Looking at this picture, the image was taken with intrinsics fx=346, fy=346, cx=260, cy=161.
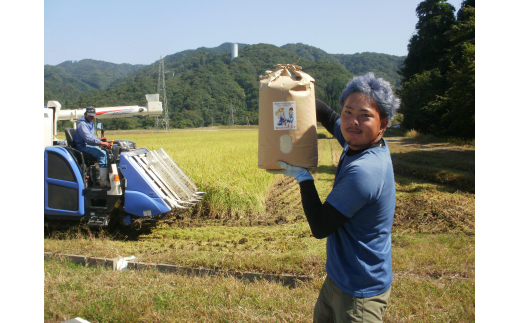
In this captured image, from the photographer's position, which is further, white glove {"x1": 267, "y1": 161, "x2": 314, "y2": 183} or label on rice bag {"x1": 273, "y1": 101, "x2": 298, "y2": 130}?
label on rice bag {"x1": 273, "y1": 101, "x2": 298, "y2": 130}

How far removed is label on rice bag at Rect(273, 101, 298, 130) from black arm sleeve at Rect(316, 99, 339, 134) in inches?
13.6

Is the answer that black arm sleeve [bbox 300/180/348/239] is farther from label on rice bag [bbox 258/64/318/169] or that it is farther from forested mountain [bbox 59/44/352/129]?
forested mountain [bbox 59/44/352/129]

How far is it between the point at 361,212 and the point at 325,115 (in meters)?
0.88

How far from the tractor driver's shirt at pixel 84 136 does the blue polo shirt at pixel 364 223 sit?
5324 millimetres

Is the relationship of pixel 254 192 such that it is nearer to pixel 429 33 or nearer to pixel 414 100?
pixel 414 100

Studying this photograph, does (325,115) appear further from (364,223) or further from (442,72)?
(442,72)

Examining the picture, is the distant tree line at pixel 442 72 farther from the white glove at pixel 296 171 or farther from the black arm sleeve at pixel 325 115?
the white glove at pixel 296 171

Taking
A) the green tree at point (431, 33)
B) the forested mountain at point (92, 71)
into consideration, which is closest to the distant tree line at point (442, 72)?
the green tree at point (431, 33)

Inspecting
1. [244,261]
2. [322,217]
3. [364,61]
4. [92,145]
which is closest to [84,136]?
[92,145]

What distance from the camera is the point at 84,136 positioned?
6004mm

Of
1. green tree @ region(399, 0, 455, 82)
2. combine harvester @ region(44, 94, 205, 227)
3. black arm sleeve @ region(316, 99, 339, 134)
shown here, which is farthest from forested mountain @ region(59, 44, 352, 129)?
black arm sleeve @ region(316, 99, 339, 134)

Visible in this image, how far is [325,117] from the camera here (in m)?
2.36

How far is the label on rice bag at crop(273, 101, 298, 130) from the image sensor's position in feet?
6.71

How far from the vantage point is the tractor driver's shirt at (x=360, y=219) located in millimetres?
1596
